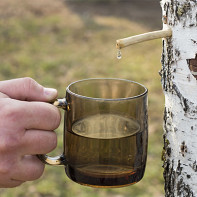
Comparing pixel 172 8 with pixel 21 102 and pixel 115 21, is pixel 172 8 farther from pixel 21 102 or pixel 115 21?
pixel 115 21

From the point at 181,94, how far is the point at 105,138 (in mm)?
259

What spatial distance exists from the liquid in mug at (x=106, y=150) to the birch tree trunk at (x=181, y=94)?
11 centimetres

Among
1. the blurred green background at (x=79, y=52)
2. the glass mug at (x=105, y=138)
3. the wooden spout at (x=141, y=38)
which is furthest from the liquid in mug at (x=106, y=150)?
the blurred green background at (x=79, y=52)

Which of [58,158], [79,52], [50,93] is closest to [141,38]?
[50,93]

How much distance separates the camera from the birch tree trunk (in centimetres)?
114

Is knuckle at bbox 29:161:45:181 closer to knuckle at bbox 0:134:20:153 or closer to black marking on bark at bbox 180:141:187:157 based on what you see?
knuckle at bbox 0:134:20:153

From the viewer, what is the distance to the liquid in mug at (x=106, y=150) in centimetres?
116

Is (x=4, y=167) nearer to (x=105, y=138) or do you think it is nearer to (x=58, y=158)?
(x=58, y=158)

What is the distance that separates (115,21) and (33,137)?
695cm

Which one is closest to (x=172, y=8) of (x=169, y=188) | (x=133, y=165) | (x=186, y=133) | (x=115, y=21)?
(x=186, y=133)

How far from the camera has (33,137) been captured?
3.73 ft

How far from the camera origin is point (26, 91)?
1.21 meters

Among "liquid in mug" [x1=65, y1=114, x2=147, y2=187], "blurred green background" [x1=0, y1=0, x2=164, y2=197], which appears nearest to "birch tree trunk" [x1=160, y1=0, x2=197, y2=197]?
"liquid in mug" [x1=65, y1=114, x2=147, y2=187]

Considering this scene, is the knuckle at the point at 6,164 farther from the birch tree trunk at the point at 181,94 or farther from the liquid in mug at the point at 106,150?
the birch tree trunk at the point at 181,94
